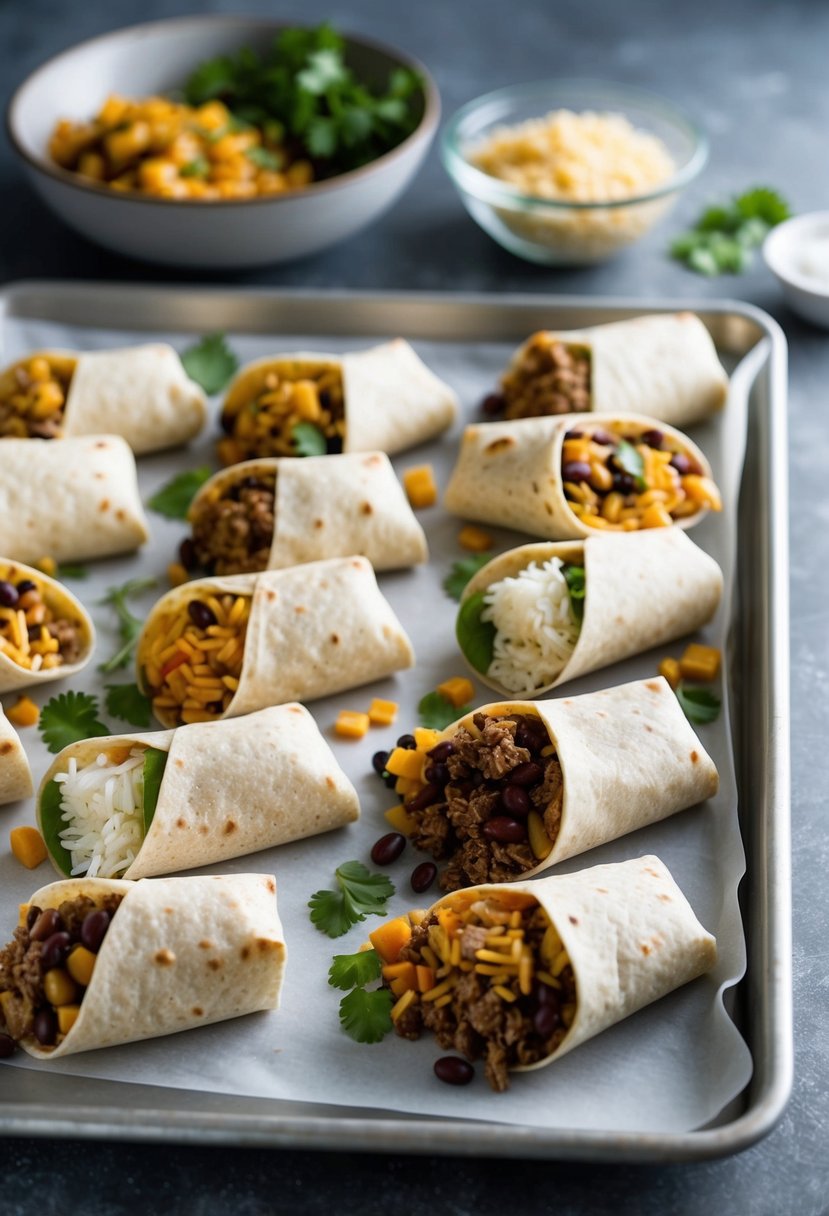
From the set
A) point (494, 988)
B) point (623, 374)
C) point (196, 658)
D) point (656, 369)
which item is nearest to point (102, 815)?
point (196, 658)

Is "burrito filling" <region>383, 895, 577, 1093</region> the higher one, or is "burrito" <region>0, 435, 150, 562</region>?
"burrito" <region>0, 435, 150, 562</region>

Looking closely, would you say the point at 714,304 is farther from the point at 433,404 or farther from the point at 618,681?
the point at 618,681

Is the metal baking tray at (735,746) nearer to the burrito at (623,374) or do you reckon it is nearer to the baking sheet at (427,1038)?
the baking sheet at (427,1038)

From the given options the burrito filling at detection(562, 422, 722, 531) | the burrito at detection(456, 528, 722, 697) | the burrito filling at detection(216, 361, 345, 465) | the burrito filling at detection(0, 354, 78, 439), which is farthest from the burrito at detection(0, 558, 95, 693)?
the burrito filling at detection(562, 422, 722, 531)

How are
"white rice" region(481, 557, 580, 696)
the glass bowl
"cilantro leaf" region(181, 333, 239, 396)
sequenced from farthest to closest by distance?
the glass bowl
"cilantro leaf" region(181, 333, 239, 396)
"white rice" region(481, 557, 580, 696)

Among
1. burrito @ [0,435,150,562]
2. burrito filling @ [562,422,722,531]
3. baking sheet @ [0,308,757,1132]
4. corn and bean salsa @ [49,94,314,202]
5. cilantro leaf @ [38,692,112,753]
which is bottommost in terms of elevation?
baking sheet @ [0,308,757,1132]

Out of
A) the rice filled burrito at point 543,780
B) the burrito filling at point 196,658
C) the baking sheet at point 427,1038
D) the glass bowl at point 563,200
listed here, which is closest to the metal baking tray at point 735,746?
the baking sheet at point 427,1038

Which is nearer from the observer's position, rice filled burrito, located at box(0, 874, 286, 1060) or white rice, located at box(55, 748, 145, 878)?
rice filled burrito, located at box(0, 874, 286, 1060)

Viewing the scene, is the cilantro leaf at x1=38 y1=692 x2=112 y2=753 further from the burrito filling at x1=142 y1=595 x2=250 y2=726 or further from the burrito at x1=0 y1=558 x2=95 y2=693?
the burrito filling at x1=142 y1=595 x2=250 y2=726
